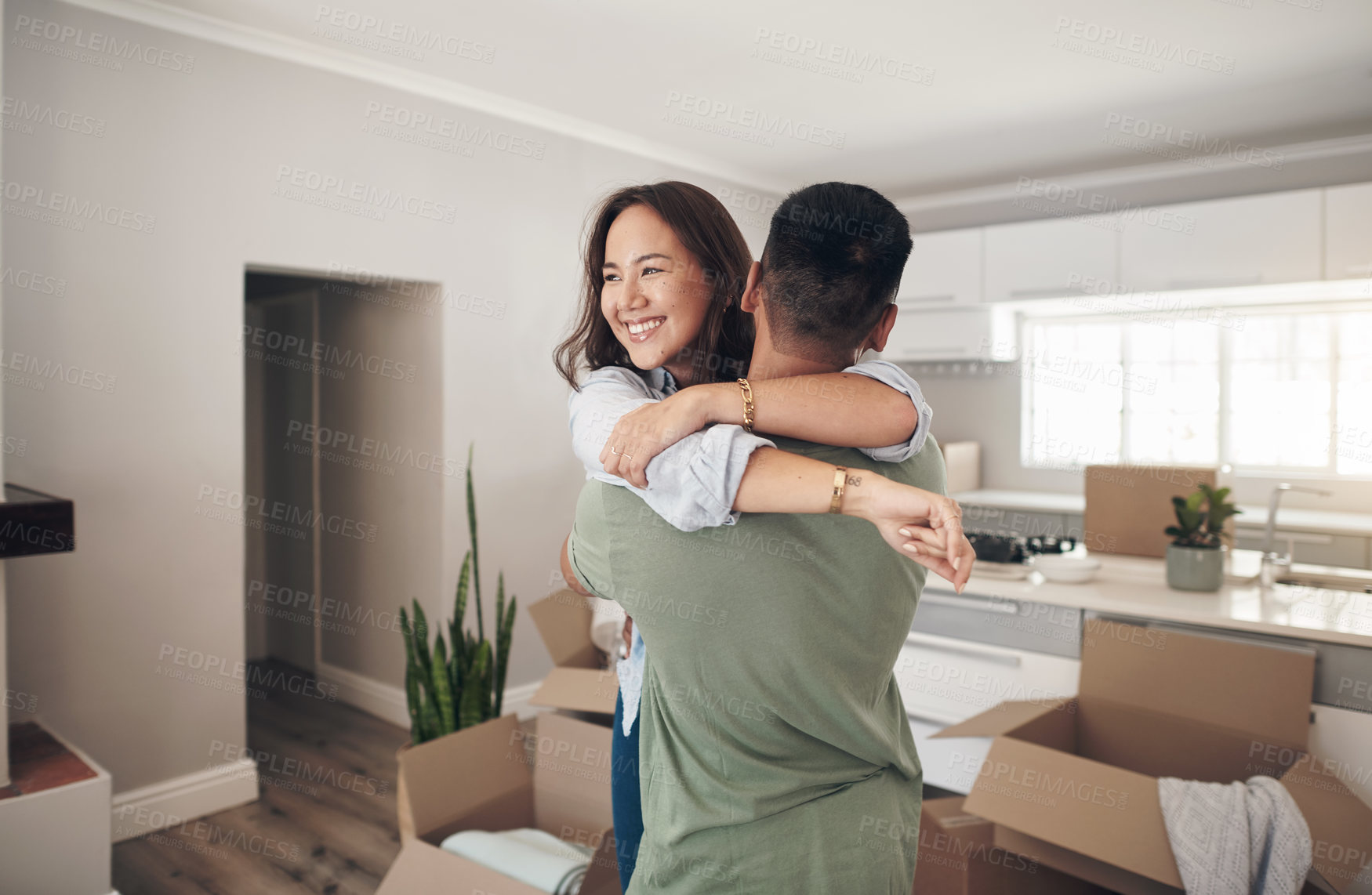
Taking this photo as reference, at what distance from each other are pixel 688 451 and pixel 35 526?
1.99 metres

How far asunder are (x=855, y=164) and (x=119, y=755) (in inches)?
160

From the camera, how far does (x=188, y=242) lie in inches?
112

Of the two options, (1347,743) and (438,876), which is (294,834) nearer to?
Answer: (438,876)

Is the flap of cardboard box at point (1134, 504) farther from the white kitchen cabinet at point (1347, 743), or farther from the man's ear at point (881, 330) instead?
the man's ear at point (881, 330)

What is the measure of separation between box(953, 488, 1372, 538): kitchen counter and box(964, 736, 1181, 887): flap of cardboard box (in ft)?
6.99

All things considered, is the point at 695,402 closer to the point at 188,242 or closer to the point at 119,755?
the point at 188,242

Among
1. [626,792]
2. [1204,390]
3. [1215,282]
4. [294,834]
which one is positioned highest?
[1215,282]

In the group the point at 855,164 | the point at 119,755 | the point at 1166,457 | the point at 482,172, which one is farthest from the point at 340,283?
the point at 1166,457

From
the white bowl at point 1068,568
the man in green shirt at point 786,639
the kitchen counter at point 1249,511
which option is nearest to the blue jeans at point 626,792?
the man in green shirt at point 786,639

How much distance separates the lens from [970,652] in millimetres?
2574

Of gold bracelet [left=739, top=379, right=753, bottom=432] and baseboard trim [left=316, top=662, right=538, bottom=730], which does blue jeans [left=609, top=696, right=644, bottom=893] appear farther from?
baseboard trim [left=316, top=662, right=538, bottom=730]

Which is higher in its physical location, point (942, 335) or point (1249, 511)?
point (942, 335)

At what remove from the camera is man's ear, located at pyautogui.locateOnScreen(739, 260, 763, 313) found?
0.90 metres

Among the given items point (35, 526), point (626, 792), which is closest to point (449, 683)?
point (35, 526)
